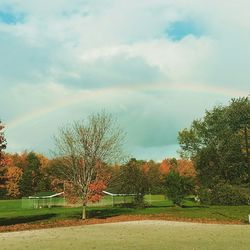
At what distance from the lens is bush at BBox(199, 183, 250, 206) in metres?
57.8

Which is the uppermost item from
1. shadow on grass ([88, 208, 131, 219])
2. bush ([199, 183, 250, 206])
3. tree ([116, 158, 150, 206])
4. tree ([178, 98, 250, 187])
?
tree ([178, 98, 250, 187])

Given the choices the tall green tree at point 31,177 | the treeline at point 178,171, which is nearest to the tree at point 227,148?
the treeline at point 178,171

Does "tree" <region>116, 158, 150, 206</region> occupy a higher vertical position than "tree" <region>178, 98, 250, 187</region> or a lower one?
lower

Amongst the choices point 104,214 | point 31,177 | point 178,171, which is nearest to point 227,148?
point 178,171

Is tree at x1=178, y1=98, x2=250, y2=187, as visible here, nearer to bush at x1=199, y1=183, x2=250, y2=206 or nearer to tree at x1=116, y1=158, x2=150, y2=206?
bush at x1=199, y1=183, x2=250, y2=206

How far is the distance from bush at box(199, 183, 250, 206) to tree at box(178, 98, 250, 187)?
2.66m

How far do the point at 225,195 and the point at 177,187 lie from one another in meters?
9.70

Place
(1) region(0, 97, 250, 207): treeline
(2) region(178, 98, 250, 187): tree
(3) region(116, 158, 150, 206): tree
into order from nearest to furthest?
(1) region(0, 97, 250, 207): treeline → (3) region(116, 158, 150, 206): tree → (2) region(178, 98, 250, 187): tree

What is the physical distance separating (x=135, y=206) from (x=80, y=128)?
1649 centimetres

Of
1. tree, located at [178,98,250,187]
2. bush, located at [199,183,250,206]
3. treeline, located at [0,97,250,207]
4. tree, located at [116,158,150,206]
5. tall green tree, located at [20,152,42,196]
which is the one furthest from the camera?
tall green tree, located at [20,152,42,196]

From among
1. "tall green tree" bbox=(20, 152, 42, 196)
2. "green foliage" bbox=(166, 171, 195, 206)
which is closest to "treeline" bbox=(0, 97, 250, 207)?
"green foliage" bbox=(166, 171, 195, 206)

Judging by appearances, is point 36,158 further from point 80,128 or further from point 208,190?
point 80,128

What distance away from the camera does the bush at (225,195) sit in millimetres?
57750

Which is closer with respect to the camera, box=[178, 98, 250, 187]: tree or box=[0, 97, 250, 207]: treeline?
box=[0, 97, 250, 207]: treeline
